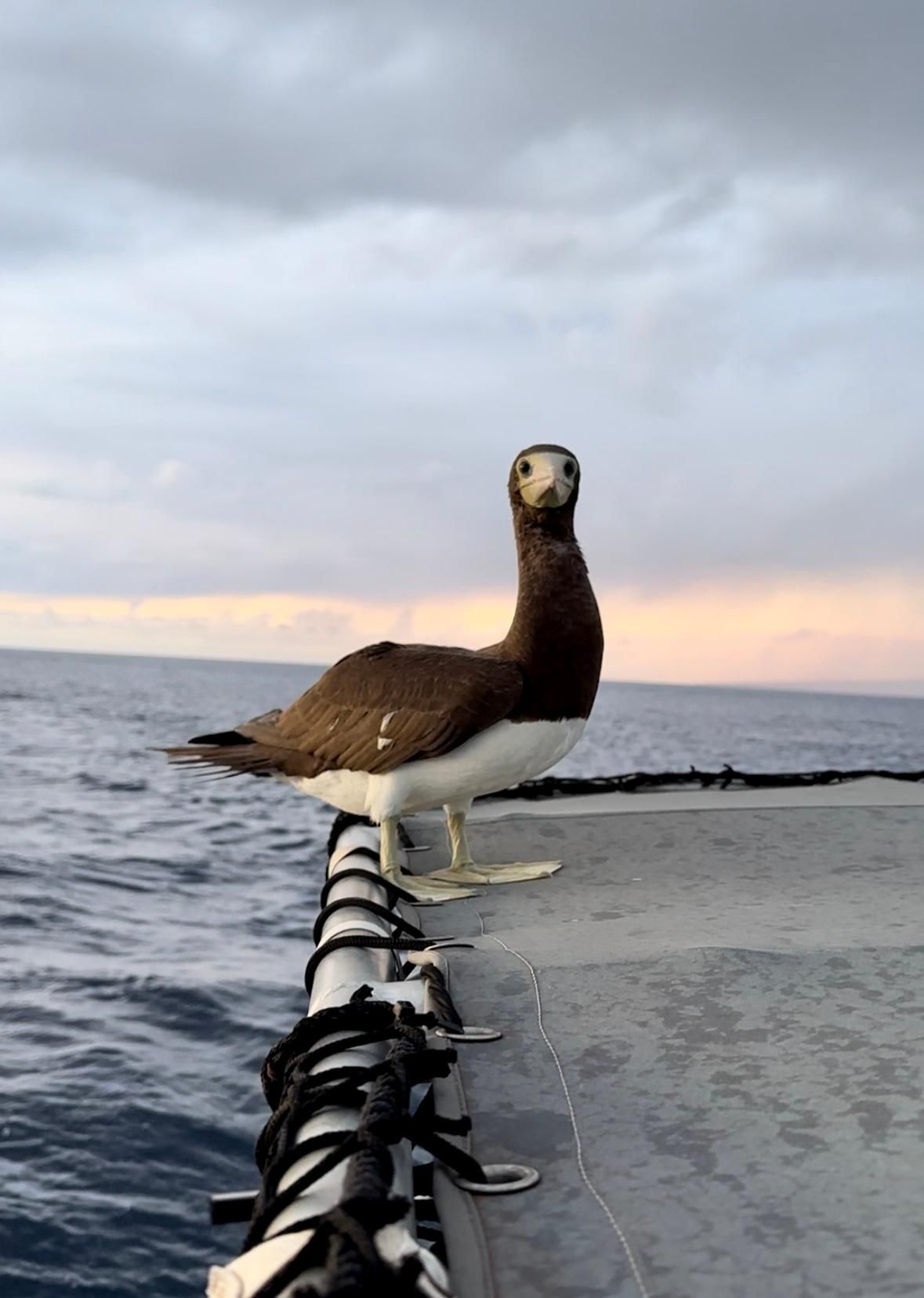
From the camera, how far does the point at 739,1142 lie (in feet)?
6.28

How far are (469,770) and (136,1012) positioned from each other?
3741 mm

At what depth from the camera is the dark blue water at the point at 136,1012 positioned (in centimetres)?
461

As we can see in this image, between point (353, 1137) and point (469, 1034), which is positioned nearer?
point (353, 1137)

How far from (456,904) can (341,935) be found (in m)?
0.97

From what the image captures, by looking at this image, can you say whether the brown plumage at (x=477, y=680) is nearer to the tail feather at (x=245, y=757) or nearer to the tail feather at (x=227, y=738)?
the tail feather at (x=245, y=757)

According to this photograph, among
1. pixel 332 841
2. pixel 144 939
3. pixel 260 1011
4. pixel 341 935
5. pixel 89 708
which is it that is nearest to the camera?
pixel 341 935

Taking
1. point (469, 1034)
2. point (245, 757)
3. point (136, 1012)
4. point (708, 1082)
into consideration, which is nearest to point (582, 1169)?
point (708, 1082)

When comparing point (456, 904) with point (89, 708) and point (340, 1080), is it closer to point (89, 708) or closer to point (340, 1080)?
point (340, 1080)

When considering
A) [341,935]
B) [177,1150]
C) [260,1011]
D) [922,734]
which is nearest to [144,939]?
[260,1011]

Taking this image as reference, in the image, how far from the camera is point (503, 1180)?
70.8 inches

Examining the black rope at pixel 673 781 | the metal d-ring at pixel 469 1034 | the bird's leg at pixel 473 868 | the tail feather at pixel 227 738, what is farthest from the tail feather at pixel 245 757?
the metal d-ring at pixel 469 1034

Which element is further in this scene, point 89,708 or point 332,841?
point 89,708

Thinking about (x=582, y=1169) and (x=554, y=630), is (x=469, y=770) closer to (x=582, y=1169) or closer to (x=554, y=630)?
(x=554, y=630)

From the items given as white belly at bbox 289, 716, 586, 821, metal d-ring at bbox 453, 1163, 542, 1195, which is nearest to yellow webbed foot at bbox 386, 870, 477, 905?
white belly at bbox 289, 716, 586, 821
